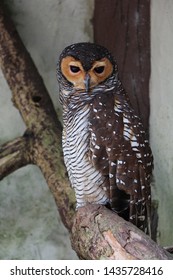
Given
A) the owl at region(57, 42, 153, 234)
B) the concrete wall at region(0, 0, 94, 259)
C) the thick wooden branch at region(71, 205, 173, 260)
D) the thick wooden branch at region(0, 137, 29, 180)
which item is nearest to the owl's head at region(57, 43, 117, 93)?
the owl at region(57, 42, 153, 234)

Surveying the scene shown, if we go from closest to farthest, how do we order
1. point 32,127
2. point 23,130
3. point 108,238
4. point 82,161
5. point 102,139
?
point 108,238
point 102,139
point 82,161
point 32,127
point 23,130

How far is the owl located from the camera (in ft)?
12.8

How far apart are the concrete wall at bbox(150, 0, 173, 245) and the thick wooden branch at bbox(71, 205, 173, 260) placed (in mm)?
1010

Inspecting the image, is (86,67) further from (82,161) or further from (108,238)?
(108,238)

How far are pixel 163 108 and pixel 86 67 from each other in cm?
97

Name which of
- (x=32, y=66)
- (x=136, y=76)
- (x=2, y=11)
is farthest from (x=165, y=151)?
(x=2, y=11)

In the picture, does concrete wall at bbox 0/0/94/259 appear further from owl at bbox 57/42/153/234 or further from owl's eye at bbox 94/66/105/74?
owl's eye at bbox 94/66/105/74

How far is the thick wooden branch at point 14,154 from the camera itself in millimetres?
4711

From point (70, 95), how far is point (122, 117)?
1.00 ft

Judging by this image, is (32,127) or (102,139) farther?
(32,127)

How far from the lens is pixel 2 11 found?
16.3 ft

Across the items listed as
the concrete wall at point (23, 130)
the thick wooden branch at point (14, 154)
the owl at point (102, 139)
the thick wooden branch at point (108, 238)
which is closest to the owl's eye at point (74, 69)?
the owl at point (102, 139)

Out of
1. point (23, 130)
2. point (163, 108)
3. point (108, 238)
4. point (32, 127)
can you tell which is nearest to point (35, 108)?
point (32, 127)

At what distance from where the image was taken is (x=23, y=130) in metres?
5.30
